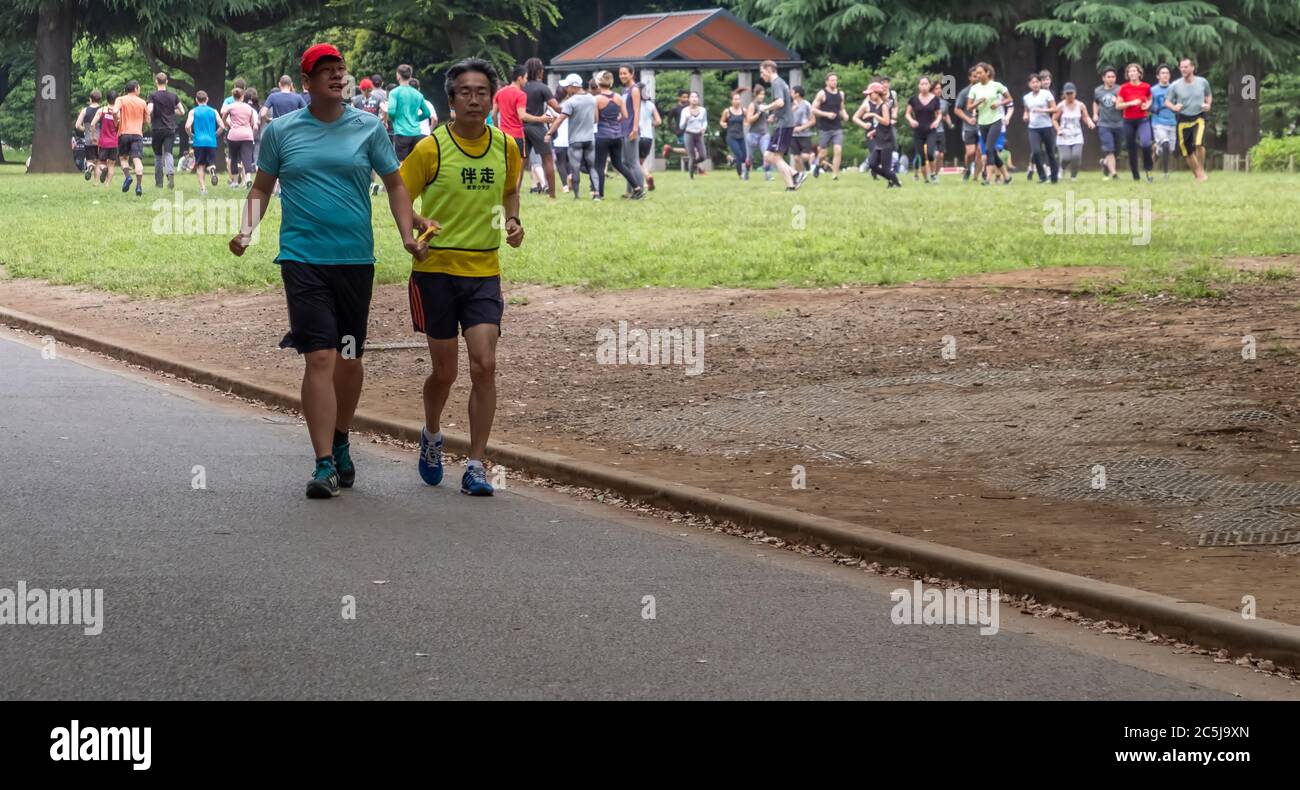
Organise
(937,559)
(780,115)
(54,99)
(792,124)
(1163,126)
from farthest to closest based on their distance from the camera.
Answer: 1. (54,99)
2. (1163,126)
3. (792,124)
4. (780,115)
5. (937,559)

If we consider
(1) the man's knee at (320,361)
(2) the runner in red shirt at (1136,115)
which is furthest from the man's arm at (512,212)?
(2) the runner in red shirt at (1136,115)

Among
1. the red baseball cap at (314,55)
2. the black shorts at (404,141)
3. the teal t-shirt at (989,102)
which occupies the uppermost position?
the teal t-shirt at (989,102)

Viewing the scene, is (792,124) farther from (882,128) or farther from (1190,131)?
(1190,131)

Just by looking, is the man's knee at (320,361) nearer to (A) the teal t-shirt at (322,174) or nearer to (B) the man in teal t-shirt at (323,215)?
(B) the man in teal t-shirt at (323,215)

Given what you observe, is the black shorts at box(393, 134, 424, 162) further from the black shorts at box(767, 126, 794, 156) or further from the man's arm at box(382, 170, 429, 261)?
the man's arm at box(382, 170, 429, 261)

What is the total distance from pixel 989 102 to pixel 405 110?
11.3 metres

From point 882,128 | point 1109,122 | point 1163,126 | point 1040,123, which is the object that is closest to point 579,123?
point 882,128

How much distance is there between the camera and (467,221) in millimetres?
9547

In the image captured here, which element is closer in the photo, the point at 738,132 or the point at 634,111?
the point at 634,111

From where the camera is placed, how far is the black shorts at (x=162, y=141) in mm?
38188

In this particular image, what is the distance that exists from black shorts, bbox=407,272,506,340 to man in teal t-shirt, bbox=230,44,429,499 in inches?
8.3

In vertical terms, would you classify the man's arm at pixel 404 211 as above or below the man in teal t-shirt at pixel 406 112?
below
